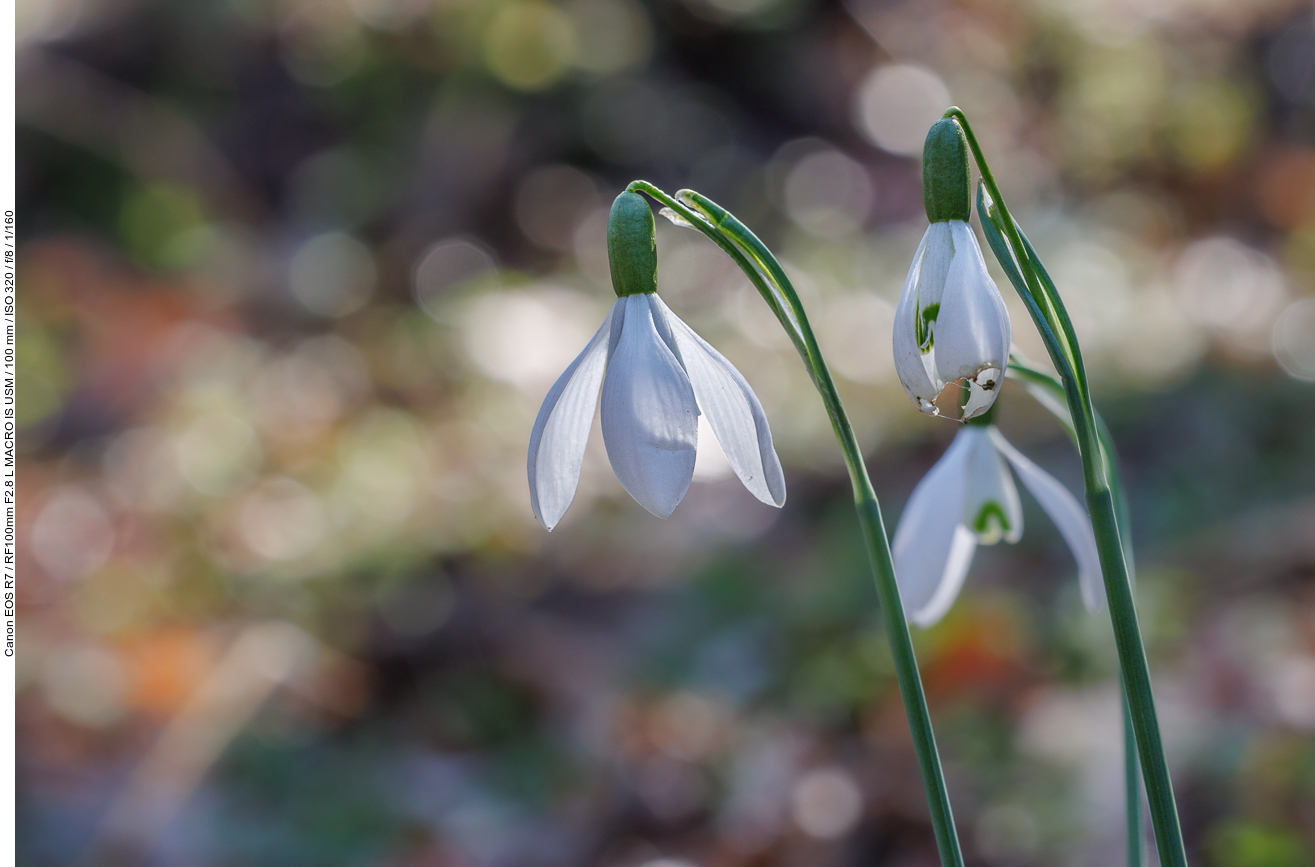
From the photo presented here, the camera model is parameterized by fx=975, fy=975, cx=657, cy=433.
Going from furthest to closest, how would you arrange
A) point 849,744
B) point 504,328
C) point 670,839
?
point 504,328 < point 849,744 < point 670,839

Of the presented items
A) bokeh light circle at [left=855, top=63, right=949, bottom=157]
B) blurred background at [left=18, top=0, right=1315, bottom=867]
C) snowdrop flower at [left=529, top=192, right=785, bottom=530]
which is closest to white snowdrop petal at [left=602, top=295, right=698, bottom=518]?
snowdrop flower at [left=529, top=192, right=785, bottom=530]

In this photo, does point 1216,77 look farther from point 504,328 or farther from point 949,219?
point 949,219

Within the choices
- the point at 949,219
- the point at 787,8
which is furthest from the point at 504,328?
the point at 949,219

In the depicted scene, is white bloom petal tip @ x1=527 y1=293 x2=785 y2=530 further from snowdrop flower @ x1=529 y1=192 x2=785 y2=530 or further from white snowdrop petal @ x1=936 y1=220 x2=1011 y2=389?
white snowdrop petal @ x1=936 y1=220 x2=1011 y2=389

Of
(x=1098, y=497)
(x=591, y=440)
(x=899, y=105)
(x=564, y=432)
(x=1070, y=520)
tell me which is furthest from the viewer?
(x=899, y=105)

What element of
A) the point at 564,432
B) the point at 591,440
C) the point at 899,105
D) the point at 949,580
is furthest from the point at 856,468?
the point at 899,105

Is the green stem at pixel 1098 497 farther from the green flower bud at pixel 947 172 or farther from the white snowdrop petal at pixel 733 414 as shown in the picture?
the white snowdrop petal at pixel 733 414

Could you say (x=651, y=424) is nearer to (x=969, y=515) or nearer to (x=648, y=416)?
(x=648, y=416)
